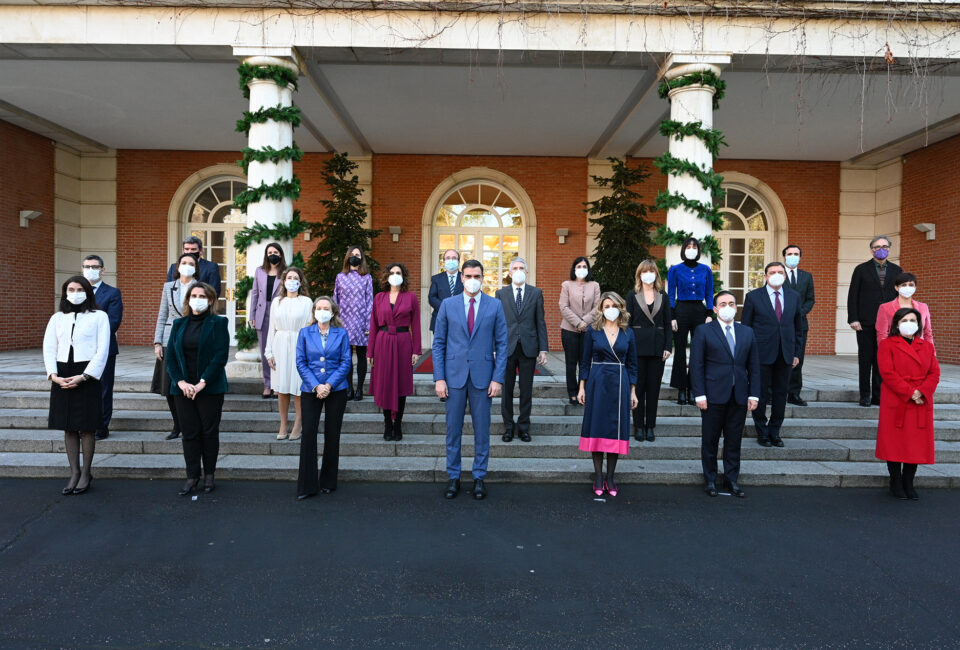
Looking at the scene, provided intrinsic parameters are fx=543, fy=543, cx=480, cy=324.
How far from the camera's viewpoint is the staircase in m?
5.23

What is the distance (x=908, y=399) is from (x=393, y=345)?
4835 millimetres

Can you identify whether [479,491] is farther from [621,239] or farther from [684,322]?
[621,239]

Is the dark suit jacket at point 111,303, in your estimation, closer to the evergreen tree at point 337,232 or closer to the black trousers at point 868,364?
the evergreen tree at point 337,232

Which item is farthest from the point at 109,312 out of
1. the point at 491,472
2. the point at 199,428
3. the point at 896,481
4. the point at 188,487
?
the point at 896,481

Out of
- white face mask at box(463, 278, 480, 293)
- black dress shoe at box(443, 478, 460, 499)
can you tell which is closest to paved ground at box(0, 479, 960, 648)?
black dress shoe at box(443, 478, 460, 499)

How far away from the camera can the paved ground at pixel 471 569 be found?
280cm

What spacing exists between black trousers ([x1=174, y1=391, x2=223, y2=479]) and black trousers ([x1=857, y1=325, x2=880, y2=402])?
24.1 feet

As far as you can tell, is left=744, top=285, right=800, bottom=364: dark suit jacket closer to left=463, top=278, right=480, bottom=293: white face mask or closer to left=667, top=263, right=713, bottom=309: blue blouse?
left=667, top=263, right=713, bottom=309: blue blouse

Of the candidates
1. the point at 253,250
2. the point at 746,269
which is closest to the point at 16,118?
the point at 253,250

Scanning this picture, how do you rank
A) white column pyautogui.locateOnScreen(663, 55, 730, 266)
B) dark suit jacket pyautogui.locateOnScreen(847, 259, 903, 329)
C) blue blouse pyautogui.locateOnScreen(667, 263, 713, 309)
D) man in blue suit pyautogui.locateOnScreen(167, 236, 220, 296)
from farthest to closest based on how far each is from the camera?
white column pyautogui.locateOnScreen(663, 55, 730, 266) → dark suit jacket pyautogui.locateOnScreen(847, 259, 903, 329) → blue blouse pyautogui.locateOnScreen(667, 263, 713, 309) → man in blue suit pyautogui.locateOnScreen(167, 236, 220, 296)

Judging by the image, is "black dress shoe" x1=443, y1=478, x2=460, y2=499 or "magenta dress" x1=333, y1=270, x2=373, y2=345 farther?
"magenta dress" x1=333, y1=270, x2=373, y2=345

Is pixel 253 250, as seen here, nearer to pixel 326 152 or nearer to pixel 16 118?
pixel 326 152

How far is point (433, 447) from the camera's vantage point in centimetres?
569

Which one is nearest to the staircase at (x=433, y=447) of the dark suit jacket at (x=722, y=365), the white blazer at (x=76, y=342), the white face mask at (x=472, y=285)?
the dark suit jacket at (x=722, y=365)
